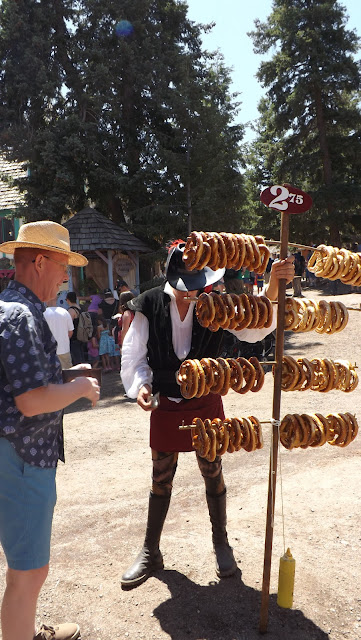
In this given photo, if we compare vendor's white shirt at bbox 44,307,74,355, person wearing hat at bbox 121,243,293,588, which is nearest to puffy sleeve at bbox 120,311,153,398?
person wearing hat at bbox 121,243,293,588

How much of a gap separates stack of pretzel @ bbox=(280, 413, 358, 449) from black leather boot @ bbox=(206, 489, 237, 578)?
0.84 metres

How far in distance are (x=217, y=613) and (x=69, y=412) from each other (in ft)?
18.5

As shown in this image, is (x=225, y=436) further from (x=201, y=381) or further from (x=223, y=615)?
(x=223, y=615)

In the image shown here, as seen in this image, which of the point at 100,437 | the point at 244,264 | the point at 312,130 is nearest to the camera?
the point at 244,264

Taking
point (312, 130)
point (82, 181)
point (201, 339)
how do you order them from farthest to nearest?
1. point (312, 130)
2. point (82, 181)
3. point (201, 339)

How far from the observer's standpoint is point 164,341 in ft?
10.7

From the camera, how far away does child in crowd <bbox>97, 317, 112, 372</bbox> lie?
1112 cm

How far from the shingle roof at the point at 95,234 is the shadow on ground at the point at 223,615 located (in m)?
12.5

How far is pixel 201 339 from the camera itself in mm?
3285

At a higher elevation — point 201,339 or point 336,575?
point 201,339

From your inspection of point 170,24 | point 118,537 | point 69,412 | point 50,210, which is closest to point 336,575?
point 118,537

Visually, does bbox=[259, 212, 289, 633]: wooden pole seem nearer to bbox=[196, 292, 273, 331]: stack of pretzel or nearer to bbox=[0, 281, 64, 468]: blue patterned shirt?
bbox=[196, 292, 273, 331]: stack of pretzel

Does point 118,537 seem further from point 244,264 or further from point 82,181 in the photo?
point 82,181

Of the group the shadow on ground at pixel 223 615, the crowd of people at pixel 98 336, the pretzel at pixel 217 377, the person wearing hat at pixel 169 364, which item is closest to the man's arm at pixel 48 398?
the pretzel at pixel 217 377
